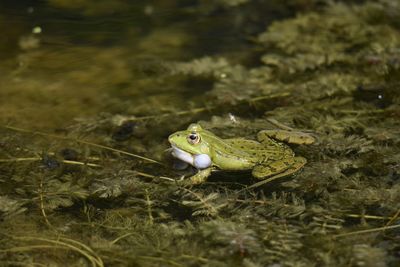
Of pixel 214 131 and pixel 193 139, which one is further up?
pixel 193 139

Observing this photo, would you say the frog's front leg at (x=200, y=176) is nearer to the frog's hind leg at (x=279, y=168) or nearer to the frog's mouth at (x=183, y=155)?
the frog's mouth at (x=183, y=155)

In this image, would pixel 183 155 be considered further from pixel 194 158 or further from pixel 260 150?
pixel 260 150

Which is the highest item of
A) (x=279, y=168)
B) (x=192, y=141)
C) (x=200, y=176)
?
(x=192, y=141)

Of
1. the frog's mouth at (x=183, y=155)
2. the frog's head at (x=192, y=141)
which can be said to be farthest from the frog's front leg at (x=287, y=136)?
the frog's mouth at (x=183, y=155)

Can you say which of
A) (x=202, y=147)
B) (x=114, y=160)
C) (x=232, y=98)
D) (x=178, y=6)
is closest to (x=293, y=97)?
(x=232, y=98)

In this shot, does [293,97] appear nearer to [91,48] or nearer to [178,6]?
[91,48]

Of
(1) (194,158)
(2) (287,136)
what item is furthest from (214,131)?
(2) (287,136)
